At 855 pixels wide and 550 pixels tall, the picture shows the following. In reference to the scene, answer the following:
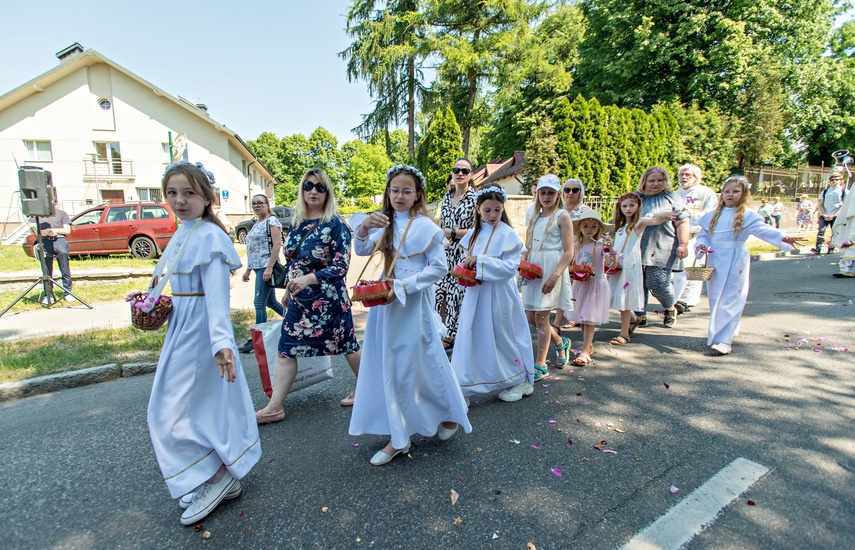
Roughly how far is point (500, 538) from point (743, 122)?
26929mm

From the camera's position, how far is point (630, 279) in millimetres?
5395

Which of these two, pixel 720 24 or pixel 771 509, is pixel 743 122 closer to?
pixel 720 24

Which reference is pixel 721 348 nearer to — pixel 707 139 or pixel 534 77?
pixel 707 139

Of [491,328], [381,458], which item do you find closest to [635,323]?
[491,328]

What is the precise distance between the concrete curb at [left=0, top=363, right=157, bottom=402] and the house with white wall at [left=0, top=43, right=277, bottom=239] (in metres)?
25.7

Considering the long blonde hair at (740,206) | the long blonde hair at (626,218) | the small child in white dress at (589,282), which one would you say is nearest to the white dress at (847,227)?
the long blonde hair at (740,206)

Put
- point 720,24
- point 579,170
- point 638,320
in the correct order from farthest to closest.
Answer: point 720,24
point 579,170
point 638,320

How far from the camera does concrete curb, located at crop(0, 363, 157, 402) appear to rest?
441 centimetres

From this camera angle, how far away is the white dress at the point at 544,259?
426 cm

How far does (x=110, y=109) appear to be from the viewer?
28469mm

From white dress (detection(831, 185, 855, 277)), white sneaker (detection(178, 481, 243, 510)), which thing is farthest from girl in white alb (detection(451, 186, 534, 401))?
white dress (detection(831, 185, 855, 277))

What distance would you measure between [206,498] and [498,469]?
1.71 metres

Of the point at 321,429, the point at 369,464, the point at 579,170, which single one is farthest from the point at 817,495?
the point at 579,170

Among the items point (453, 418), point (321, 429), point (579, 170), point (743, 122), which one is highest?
point (743, 122)
